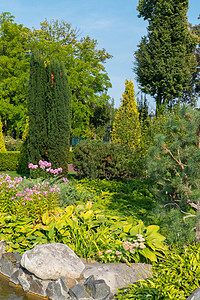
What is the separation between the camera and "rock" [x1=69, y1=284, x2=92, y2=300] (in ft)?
11.8

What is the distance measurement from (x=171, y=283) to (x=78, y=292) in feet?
3.60

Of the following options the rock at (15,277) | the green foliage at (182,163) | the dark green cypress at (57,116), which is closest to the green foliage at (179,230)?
the green foliage at (182,163)

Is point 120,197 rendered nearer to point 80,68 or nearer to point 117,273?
point 117,273

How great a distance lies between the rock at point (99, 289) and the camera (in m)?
3.57

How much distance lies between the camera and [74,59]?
23.5 metres

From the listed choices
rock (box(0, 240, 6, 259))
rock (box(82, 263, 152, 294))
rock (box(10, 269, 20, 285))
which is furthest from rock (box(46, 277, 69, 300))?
rock (box(0, 240, 6, 259))

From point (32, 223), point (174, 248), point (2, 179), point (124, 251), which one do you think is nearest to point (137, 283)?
point (124, 251)

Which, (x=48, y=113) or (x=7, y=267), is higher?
(x=48, y=113)

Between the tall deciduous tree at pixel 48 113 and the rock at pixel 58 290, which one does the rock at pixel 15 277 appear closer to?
the rock at pixel 58 290

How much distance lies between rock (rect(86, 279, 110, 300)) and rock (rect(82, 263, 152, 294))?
12cm

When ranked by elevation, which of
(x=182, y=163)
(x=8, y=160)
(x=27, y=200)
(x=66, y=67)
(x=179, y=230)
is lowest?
(x=179, y=230)

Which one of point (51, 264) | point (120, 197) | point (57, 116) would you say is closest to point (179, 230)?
point (51, 264)

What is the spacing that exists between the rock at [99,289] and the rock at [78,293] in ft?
0.28

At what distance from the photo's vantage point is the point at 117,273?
151 inches
